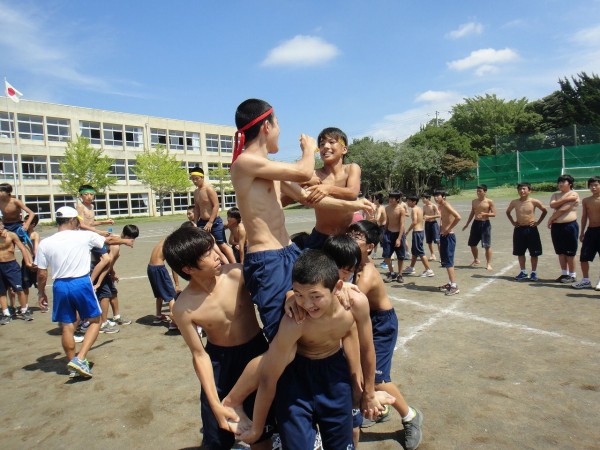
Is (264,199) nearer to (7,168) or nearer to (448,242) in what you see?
(448,242)

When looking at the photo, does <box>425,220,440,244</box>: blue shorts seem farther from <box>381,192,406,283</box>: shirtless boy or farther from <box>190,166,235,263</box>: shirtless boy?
<box>190,166,235,263</box>: shirtless boy

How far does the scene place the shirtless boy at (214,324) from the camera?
2633 mm

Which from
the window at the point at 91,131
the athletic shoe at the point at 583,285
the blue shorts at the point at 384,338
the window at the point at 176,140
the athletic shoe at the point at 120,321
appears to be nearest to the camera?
the blue shorts at the point at 384,338

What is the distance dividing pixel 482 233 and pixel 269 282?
9349mm

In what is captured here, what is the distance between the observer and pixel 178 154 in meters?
53.9

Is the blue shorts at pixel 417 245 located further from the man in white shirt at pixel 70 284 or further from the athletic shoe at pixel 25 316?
the athletic shoe at pixel 25 316

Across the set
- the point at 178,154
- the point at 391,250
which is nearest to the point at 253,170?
the point at 391,250

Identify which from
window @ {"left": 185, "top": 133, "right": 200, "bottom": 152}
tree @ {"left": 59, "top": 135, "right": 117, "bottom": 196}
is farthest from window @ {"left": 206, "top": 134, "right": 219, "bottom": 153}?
tree @ {"left": 59, "top": 135, "right": 117, "bottom": 196}

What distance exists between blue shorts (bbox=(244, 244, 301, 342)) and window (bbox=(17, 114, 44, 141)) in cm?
4671

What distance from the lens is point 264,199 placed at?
277 cm

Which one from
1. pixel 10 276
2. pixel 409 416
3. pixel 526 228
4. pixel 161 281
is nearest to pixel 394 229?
pixel 526 228

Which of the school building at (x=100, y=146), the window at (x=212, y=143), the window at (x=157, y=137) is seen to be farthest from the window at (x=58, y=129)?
the window at (x=212, y=143)

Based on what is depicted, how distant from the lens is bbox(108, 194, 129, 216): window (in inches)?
1854

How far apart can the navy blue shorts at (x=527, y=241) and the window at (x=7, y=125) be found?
145 feet
